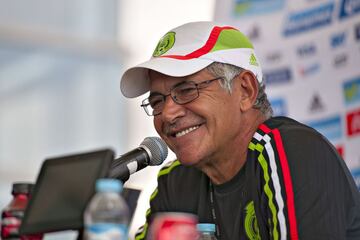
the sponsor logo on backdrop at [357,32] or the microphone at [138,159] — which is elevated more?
the sponsor logo on backdrop at [357,32]

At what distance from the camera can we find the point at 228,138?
6.22 ft

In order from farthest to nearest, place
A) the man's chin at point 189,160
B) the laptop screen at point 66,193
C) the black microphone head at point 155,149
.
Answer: the man's chin at point 189,160
the black microphone head at point 155,149
the laptop screen at point 66,193

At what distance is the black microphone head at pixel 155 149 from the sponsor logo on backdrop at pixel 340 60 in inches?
76.5

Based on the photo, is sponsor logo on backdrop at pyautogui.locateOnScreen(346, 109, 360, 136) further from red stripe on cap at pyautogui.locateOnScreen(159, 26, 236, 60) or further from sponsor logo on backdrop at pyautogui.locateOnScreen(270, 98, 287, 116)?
red stripe on cap at pyautogui.locateOnScreen(159, 26, 236, 60)

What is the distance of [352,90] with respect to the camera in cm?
344

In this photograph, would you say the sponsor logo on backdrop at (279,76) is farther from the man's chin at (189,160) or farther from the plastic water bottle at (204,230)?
the plastic water bottle at (204,230)

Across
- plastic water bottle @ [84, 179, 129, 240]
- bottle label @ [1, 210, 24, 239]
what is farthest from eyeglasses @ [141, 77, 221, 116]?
plastic water bottle @ [84, 179, 129, 240]

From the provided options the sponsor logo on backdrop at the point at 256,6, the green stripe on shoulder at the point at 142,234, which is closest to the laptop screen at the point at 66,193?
the green stripe on shoulder at the point at 142,234

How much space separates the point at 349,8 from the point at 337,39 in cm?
15

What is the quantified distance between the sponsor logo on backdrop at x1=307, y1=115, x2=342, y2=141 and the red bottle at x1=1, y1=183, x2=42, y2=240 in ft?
7.42

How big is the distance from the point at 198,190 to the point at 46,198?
0.88m

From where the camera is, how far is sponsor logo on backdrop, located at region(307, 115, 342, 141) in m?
3.51

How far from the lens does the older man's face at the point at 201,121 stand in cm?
185

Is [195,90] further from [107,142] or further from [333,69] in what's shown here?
[107,142]
